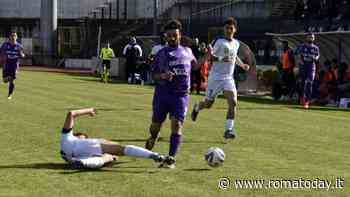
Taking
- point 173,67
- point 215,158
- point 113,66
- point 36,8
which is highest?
point 36,8

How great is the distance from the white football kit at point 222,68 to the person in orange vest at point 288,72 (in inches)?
515

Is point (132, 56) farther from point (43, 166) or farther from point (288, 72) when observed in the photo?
point (43, 166)

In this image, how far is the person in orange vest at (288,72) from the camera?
26891 mm

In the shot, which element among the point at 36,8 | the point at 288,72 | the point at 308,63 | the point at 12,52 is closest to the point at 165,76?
the point at 308,63

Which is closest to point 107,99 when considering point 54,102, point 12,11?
point 54,102

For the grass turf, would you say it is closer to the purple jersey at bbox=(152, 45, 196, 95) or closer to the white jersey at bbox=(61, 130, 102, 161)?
the white jersey at bbox=(61, 130, 102, 161)

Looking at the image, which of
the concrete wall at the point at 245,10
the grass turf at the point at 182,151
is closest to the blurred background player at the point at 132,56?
the concrete wall at the point at 245,10

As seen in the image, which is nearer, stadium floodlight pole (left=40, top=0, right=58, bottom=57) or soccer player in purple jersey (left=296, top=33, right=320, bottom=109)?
soccer player in purple jersey (left=296, top=33, right=320, bottom=109)

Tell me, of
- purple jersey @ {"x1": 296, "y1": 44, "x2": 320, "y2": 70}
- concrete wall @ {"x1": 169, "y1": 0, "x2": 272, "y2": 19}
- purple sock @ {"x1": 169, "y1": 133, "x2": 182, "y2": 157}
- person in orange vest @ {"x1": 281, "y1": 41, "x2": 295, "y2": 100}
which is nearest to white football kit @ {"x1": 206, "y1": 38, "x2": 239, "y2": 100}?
purple sock @ {"x1": 169, "y1": 133, "x2": 182, "y2": 157}

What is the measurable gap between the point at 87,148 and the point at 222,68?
455cm

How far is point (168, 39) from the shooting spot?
34.6 ft

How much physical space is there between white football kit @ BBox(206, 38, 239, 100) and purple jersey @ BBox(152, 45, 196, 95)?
3036 mm

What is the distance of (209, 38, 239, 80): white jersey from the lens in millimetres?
13695

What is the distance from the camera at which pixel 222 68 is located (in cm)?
1402
